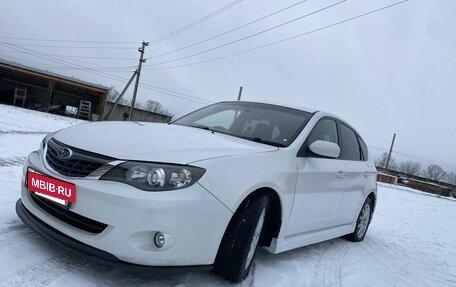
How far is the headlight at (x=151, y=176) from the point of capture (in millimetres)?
2490

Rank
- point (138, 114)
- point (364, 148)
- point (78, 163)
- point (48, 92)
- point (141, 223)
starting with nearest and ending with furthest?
point (141, 223)
point (78, 163)
point (364, 148)
point (48, 92)
point (138, 114)

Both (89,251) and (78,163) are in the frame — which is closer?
(89,251)

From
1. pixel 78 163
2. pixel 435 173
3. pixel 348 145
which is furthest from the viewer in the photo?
pixel 435 173

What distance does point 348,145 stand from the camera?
5020 mm

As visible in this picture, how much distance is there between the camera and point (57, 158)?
278cm

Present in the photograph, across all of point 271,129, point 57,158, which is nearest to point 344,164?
point 271,129

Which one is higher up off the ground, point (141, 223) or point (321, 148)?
point (321, 148)

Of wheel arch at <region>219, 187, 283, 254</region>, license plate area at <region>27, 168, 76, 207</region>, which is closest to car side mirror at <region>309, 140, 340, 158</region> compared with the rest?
wheel arch at <region>219, 187, 283, 254</region>

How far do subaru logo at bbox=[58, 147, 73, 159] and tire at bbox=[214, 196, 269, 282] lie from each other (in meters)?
1.21

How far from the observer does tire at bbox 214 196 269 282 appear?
288 cm

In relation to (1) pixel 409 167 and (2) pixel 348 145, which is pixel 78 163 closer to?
(2) pixel 348 145

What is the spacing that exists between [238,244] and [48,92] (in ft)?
92.8

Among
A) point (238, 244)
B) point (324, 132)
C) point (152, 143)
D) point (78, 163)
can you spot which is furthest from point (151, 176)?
point (324, 132)

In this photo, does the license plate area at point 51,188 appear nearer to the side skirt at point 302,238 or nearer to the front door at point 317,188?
the side skirt at point 302,238
